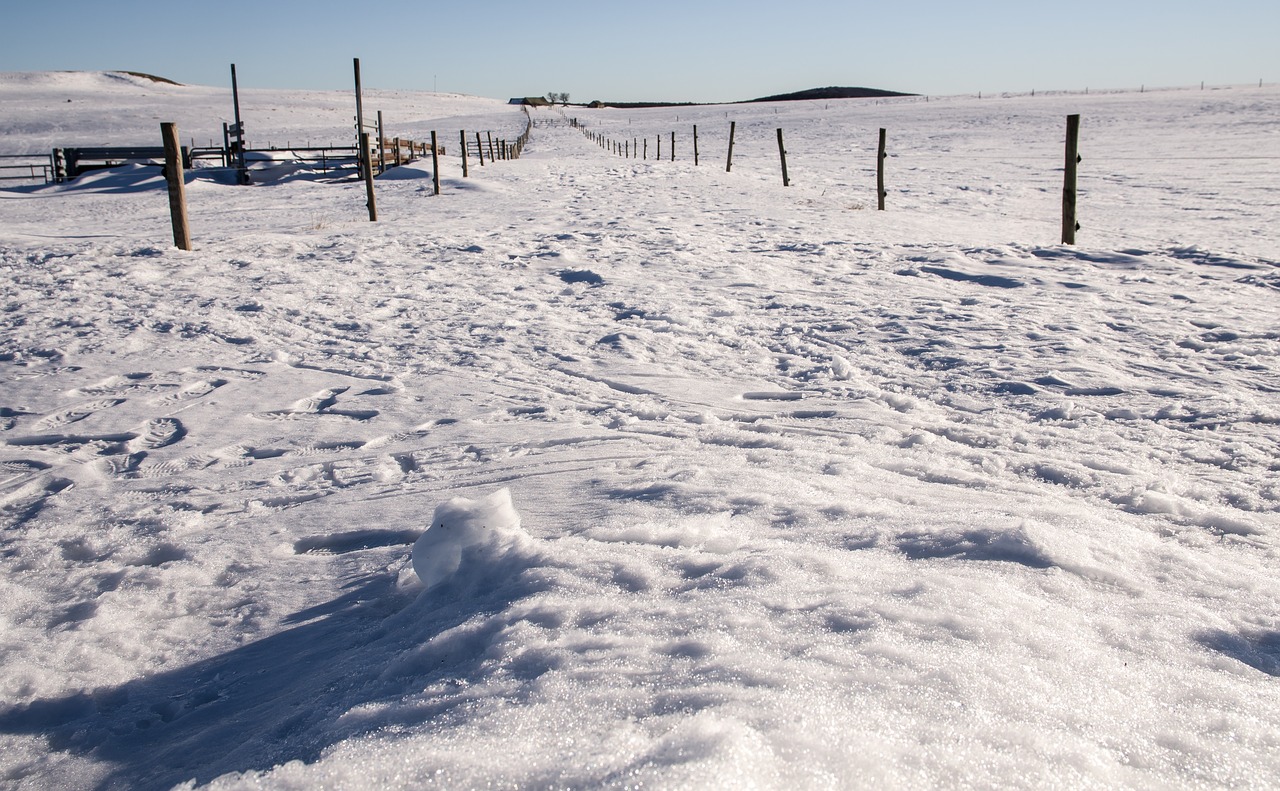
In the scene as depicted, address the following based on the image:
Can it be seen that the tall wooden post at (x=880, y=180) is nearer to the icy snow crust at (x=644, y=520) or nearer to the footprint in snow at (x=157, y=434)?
the icy snow crust at (x=644, y=520)

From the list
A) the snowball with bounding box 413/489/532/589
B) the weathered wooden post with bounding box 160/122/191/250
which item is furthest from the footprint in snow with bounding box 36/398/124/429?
the weathered wooden post with bounding box 160/122/191/250

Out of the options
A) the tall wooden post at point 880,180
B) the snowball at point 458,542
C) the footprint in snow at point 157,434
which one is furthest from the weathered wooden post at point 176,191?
the tall wooden post at point 880,180

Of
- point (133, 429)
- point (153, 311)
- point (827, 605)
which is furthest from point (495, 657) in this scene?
point (153, 311)

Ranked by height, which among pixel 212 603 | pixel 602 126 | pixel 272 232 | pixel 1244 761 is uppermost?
pixel 602 126

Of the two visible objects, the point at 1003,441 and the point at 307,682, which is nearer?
the point at 307,682

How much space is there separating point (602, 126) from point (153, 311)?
6532 cm

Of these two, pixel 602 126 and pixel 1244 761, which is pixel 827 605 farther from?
pixel 602 126

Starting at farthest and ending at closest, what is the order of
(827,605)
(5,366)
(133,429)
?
(5,366) → (133,429) → (827,605)

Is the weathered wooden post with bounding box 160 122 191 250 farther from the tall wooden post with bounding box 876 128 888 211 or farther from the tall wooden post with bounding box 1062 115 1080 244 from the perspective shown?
the tall wooden post with bounding box 876 128 888 211

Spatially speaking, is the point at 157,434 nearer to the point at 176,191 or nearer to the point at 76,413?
the point at 76,413

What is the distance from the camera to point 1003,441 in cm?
411

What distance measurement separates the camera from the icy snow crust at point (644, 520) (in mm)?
1726

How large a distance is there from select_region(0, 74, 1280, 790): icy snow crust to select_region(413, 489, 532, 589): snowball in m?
0.01

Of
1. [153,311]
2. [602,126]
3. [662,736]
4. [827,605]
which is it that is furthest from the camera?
[602,126]
